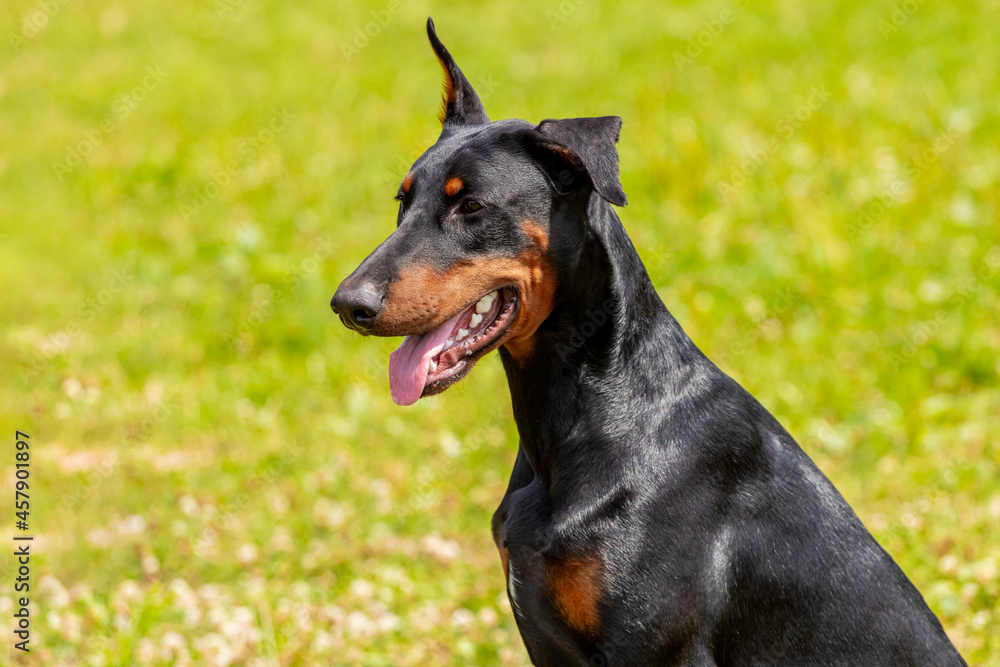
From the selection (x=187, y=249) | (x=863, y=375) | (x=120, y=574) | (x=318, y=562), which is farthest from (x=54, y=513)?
(x=863, y=375)

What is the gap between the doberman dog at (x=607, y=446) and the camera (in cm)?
281

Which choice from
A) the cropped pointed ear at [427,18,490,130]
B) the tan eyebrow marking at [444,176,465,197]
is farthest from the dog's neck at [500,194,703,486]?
the cropped pointed ear at [427,18,490,130]

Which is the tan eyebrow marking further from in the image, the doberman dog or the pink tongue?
the pink tongue

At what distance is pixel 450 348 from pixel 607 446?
0.55m

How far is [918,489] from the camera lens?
5594 mm

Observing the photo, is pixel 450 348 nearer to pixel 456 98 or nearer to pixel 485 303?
pixel 485 303

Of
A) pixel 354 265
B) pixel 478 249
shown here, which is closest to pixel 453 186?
pixel 478 249

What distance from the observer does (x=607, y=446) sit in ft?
9.66

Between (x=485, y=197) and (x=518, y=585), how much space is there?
45.4 inches

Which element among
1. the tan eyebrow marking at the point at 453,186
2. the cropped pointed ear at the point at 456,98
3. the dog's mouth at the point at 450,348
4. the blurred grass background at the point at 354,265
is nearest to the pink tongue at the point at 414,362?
the dog's mouth at the point at 450,348

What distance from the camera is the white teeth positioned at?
300 centimetres

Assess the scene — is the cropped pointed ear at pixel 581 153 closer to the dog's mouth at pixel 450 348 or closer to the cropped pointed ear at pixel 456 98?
the dog's mouth at pixel 450 348

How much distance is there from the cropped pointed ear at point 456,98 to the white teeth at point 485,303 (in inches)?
28.6

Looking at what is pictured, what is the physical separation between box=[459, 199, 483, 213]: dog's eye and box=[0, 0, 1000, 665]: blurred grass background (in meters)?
1.60
